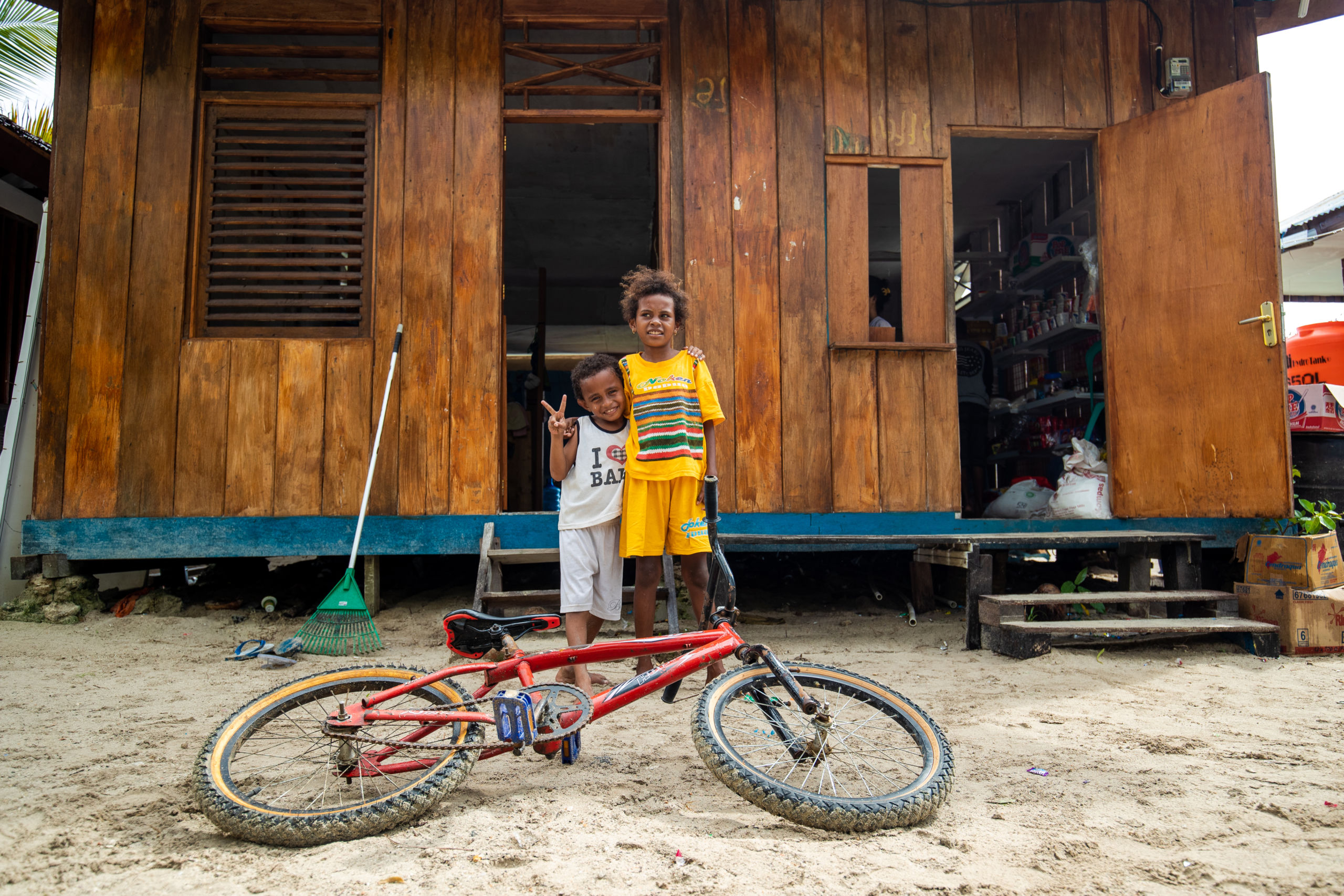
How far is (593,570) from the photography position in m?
2.81

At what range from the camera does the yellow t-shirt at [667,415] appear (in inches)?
108

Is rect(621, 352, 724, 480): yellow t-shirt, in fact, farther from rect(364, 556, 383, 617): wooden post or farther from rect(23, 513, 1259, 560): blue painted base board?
rect(364, 556, 383, 617): wooden post

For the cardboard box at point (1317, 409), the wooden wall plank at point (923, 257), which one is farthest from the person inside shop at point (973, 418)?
the cardboard box at point (1317, 409)

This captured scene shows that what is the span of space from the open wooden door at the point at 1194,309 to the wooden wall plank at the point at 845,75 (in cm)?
163

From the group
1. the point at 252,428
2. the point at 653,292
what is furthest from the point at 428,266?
the point at 653,292

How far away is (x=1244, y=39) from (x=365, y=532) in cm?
646

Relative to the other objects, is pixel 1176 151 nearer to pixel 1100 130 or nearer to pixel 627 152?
pixel 1100 130

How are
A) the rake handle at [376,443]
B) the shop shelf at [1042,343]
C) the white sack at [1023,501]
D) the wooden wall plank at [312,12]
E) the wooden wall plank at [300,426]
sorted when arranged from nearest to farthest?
the rake handle at [376,443], the wooden wall plank at [300,426], the wooden wall plank at [312,12], the white sack at [1023,501], the shop shelf at [1042,343]

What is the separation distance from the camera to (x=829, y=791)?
1.96m

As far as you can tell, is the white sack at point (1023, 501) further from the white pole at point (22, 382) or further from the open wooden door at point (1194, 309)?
the white pole at point (22, 382)

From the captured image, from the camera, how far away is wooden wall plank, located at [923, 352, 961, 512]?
4688mm

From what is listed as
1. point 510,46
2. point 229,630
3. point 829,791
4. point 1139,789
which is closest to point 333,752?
point 829,791

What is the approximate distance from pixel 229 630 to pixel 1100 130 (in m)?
6.10

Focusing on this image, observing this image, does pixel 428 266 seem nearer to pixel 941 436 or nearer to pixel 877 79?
pixel 877 79
